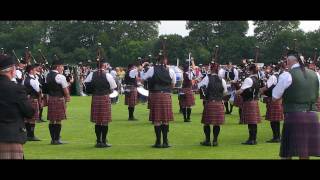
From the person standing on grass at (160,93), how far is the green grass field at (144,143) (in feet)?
1.42

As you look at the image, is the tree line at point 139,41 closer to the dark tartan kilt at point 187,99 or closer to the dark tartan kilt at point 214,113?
the dark tartan kilt at point 187,99

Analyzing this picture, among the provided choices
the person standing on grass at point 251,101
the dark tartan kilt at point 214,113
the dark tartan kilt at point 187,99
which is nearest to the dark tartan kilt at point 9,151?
the dark tartan kilt at point 214,113

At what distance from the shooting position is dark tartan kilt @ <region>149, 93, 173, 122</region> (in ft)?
30.9

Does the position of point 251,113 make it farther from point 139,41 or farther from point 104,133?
point 139,41

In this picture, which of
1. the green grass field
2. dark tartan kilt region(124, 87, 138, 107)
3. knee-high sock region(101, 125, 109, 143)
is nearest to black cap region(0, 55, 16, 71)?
the green grass field

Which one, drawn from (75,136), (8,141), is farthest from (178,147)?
(8,141)

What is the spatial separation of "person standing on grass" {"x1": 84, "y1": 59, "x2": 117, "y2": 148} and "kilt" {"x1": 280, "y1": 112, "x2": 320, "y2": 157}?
3.85m

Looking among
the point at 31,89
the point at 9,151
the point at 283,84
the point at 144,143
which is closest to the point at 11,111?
the point at 9,151

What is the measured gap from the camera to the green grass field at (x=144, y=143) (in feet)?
27.3

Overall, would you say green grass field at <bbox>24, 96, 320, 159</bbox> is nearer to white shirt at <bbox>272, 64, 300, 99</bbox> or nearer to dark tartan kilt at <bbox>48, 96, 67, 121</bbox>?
dark tartan kilt at <bbox>48, 96, 67, 121</bbox>

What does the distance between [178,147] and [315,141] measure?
323 cm

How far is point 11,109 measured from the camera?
17.2ft

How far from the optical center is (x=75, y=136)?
1086cm
